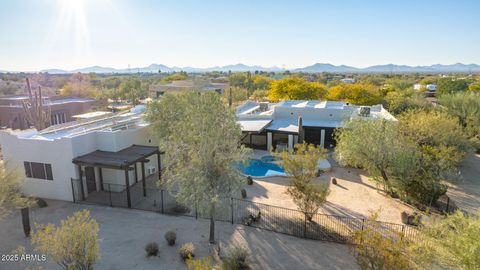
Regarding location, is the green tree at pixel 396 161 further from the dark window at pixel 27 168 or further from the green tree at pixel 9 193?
the dark window at pixel 27 168

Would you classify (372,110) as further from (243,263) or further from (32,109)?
(32,109)

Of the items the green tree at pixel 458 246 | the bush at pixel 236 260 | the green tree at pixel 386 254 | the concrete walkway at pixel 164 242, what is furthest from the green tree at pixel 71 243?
the green tree at pixel 458 246

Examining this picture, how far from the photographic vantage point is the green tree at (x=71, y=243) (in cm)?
865

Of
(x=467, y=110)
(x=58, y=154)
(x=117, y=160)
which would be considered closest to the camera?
(x=117, y=160)

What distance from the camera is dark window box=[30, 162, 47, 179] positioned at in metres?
17.7

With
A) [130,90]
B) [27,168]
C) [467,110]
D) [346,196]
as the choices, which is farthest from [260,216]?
[130,90]

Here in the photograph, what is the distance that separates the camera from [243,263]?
37.3ft

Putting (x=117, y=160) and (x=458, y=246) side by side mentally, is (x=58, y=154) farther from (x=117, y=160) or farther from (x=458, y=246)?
(x=458, y=246)

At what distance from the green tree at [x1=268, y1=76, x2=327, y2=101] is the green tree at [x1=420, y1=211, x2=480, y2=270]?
38964 mm

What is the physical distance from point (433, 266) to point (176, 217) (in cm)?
1144

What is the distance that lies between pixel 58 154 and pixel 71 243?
10057 mm

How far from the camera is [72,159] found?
666 inches

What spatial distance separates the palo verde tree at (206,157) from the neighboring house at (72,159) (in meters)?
5.27

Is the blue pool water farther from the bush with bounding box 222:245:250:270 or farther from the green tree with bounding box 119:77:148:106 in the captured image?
the green tree with bounding box 119:77:148:106
